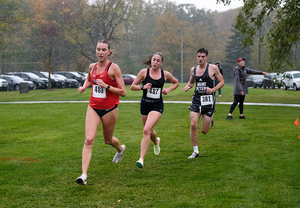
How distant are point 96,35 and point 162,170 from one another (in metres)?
43.4

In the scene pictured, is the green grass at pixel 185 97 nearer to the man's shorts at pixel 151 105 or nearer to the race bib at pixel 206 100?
the race bib at pixel 206 100

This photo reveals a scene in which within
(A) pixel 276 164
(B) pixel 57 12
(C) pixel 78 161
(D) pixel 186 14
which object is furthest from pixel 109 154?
(D) pixel 186 14

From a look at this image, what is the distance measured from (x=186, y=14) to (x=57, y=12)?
4753cm

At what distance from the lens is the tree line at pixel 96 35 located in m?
45.8

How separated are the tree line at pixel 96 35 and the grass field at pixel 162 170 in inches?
1255

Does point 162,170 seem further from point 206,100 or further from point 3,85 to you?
point 3,85

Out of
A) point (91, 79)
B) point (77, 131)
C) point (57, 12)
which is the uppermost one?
point (57, 12)

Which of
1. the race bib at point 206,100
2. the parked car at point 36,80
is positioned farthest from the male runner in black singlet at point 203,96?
the parked car at point 36,80

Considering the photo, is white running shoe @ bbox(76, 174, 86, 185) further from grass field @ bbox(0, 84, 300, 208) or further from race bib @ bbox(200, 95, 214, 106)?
race bib @ bbox(200, 95, 214, 106)

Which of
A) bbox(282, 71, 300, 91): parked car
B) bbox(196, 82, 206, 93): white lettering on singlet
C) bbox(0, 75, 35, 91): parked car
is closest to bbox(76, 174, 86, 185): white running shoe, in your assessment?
bbox(196, 82, 206, 93): white lettering on singlet

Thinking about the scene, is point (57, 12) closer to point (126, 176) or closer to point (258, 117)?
point (258, 117)

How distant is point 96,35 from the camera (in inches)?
1912

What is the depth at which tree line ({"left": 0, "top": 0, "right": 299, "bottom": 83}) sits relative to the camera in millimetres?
45844

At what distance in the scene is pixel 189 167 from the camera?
272 inches
